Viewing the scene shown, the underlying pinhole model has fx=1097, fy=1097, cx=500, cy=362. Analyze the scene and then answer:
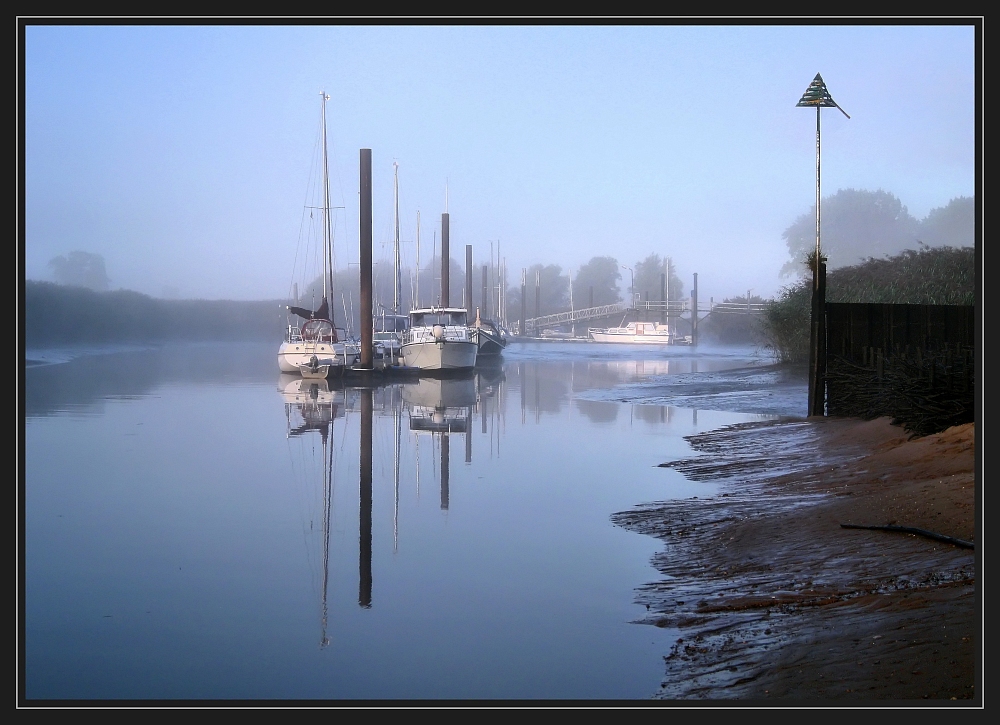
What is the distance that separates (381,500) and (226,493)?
226 cm

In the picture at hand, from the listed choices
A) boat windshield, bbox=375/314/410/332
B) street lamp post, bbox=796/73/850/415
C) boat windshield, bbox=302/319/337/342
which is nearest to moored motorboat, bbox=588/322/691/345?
boat windshield, bbox=375/314/410/332

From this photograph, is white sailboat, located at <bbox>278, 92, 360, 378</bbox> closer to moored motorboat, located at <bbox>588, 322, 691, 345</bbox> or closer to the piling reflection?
the piling reflection

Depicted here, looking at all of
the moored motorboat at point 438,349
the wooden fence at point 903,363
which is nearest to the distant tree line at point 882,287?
the wooden fence at point 903,363

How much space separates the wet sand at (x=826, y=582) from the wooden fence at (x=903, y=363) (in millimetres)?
721

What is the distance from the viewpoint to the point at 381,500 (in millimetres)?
13398

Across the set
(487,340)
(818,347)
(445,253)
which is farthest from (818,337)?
(445,253)

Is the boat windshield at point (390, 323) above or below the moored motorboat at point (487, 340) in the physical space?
above

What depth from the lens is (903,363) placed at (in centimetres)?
1623

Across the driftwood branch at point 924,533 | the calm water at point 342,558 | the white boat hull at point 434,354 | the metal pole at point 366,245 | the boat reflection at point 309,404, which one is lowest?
the calm water at point 342,558

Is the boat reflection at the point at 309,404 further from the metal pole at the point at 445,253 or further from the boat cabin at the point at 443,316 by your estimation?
the metal pole at the point at 445,253

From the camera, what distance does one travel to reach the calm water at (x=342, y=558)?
6.89 metres

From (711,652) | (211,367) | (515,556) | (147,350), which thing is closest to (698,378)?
(211,367)

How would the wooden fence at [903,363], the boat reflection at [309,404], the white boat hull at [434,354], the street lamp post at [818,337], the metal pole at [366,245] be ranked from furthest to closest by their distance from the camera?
the white boat hull at [434,354] < the metal pole at [366,245] < the boat reflection at [309,404] < the street lamp post at [818,337] < the wooden fence at [903,363]
